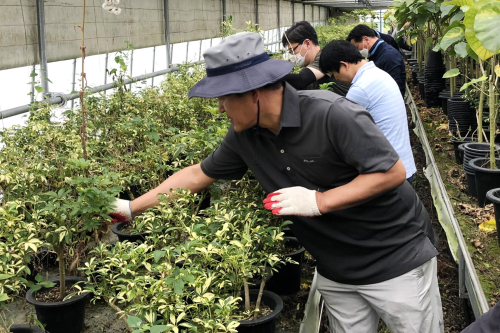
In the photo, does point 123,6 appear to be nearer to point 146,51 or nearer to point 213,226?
point 146,51

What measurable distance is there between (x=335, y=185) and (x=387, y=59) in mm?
4227

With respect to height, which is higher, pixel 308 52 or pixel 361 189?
pixel 308 52

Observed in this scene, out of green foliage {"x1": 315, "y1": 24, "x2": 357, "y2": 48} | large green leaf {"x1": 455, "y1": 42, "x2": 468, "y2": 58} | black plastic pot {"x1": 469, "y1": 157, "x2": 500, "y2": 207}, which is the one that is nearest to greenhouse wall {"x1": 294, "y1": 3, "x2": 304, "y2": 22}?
green foliage {"x1": 315, "y1": 24, "x2": 357, "y2": 48}

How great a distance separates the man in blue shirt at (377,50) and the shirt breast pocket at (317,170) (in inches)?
162

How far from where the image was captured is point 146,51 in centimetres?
885

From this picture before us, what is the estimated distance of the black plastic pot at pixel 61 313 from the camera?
2643mm

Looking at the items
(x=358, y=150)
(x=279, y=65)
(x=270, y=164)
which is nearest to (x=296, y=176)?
(x=270, y=164)

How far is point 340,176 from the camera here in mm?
2072

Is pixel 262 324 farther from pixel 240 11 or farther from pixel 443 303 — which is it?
pixel 240 11

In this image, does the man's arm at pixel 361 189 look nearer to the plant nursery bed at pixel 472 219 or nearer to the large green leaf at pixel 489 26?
the plant nursery bed at pixel 472 219

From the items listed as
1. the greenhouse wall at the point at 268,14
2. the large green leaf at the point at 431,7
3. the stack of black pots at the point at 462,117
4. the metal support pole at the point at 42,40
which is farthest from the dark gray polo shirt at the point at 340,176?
the greenhouse wall at the point at 268,14

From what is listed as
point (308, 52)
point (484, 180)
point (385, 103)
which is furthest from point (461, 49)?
point (308, 52)

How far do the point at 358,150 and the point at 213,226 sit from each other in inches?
29.3

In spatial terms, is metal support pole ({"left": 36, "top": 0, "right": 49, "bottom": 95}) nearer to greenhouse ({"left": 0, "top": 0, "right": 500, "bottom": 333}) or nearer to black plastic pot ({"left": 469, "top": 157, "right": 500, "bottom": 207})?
greenhouse ({"left": 0, "top": 0, "right": 500, "bottom": 333})
